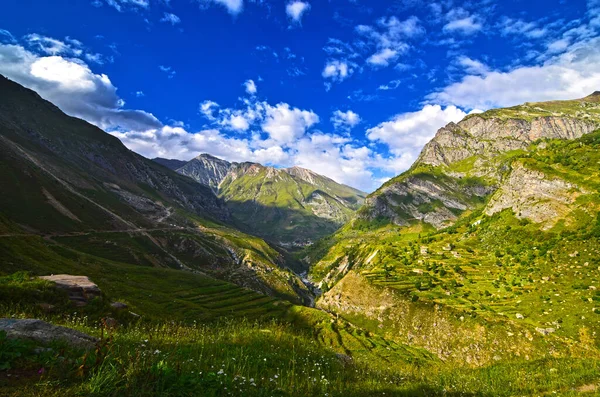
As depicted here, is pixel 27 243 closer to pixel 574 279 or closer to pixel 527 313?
pixel 527 313

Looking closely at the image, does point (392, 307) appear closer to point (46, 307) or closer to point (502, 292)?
point (502, 292)

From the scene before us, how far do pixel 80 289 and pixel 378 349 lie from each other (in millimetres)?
73008

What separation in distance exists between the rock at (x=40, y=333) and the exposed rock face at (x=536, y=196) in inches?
7022

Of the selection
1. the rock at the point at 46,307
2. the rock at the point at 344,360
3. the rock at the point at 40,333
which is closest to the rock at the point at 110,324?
the rock at the point at 40,333

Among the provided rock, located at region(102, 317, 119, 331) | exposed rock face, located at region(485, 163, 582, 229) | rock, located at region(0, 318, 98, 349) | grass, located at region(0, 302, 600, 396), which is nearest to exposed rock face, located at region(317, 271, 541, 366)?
grass, located at region(0, 302, 600, 396)

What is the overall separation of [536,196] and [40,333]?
203 meters

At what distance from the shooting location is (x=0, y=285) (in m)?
27.3

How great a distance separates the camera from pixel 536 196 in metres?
159

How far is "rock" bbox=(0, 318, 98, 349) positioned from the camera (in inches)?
331

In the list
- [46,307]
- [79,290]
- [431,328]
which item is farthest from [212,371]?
[431,328]

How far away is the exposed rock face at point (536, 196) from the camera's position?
139625mm

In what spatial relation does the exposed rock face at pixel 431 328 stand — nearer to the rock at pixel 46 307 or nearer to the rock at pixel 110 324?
the rock at pixel 110 324

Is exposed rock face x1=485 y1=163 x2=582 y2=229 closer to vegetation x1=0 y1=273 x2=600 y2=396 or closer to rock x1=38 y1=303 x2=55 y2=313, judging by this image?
vegetation x1=0 y1=273 x2=600 y2=396

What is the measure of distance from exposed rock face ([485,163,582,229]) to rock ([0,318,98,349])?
585ft
